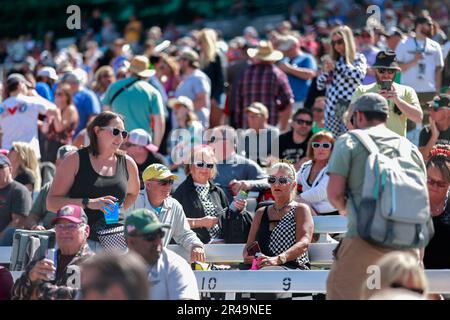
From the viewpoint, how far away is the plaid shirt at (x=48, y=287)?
7410mm

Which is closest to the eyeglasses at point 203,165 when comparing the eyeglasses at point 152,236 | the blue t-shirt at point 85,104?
the eyeglasses at point 152,236

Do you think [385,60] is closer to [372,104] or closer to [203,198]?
[203,198]

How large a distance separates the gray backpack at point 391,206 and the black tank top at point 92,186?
2409mm

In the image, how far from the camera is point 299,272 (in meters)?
8.30

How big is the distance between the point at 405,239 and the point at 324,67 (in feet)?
21.1

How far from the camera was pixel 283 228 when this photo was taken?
898 centimetres

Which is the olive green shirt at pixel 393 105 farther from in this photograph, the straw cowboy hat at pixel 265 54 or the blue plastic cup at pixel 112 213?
the straw cowboy hat at pixel 265 54

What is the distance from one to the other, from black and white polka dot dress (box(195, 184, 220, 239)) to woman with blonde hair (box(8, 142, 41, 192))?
2093mm

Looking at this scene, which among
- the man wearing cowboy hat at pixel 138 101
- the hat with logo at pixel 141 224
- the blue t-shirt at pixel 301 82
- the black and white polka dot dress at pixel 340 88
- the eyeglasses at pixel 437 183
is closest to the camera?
the hat with logo at pixel 141 224

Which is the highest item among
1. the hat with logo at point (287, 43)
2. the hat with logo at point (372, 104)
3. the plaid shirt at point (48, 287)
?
the hat with logo at point (372, 104)

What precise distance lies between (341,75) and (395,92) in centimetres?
299

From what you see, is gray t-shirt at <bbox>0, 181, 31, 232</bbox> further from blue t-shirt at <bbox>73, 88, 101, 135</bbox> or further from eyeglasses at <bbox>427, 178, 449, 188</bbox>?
blue t-shirt at <bbox>73, 88, 101, 135</bbox>

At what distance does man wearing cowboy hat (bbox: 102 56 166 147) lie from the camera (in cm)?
1309

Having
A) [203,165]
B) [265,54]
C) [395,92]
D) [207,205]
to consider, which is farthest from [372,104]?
[265,54]
